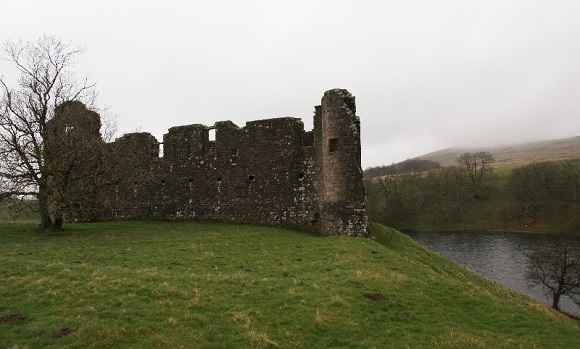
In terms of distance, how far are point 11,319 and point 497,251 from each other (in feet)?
173

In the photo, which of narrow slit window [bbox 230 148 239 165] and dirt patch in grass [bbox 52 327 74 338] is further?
narrow slit window [bbox 230 148 239 165]

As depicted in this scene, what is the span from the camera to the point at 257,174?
25.0 meters

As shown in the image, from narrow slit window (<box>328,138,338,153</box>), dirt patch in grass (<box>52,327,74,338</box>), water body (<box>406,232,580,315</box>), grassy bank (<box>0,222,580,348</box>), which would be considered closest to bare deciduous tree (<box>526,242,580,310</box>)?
water body (<box>406,232,580,315</box>)

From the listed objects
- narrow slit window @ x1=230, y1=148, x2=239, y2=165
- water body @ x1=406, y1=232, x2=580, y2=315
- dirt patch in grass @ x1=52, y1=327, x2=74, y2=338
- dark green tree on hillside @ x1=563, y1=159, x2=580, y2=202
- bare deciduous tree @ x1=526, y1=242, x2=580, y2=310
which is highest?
narrow slit window @ x1=230, y1=148, x2=239, y2=165

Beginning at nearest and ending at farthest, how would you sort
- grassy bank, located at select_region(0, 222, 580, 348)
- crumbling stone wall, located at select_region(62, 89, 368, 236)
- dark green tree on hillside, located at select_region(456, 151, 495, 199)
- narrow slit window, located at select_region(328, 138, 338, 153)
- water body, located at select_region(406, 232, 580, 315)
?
grassy bank, located at select_region(0, 222, 580, 348) → crumbling stone wall, located at select_region(62, 89, 368, 236) → narrow slit window, located at select_region(328, 138, 338, 153) → water body, located at select_region(406, 232, 580, 315) → dark green tree on hillside, located at select_region(456, 151, 495, 199)

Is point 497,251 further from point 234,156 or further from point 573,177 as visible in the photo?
point 573,177

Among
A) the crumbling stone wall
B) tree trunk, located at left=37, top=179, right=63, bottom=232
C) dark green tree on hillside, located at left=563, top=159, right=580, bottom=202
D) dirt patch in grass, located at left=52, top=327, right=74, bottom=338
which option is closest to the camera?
dirt patch in grass, located at left=52, top=327, right=74, bottom=338

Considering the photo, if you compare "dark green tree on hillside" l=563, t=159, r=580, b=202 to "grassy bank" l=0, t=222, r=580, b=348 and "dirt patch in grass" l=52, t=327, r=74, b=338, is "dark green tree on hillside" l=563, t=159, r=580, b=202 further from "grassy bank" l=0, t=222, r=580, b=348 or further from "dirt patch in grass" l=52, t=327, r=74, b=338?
"dirt patch in grass" l=52, t=327, r=74, b=338

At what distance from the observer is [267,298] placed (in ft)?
36.3

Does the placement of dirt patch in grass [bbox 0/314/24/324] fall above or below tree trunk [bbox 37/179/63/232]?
below

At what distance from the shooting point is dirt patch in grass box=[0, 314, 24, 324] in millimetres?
9328

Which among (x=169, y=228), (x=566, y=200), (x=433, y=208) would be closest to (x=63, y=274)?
(x=169, y=228)

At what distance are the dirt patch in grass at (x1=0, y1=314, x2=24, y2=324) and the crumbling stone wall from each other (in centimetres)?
1436

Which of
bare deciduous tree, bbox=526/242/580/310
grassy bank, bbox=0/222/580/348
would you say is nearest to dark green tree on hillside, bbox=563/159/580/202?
bare deciduous tree, bbox=526/242/580/310
